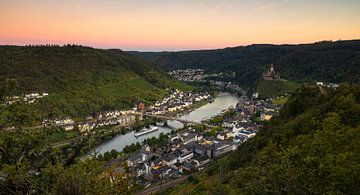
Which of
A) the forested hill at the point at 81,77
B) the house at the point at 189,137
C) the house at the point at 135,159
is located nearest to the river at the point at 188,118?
the house at the point at 135,159

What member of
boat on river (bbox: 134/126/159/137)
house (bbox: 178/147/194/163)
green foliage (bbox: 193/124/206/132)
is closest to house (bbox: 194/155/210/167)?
house (bbox: 178/147/194/163)

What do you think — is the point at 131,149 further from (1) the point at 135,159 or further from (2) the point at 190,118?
(2) the point at 190,118

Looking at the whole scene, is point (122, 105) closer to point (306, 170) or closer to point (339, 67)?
point (339, 67)

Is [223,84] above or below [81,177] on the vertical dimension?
below

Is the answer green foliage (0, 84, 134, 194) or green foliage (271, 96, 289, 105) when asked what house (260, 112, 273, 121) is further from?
green foliage (0, 84, 134, 194)

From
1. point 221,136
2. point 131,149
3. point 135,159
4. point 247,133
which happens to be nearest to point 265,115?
point 247,133

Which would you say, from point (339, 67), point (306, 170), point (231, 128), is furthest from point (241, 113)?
point (306, 170)
